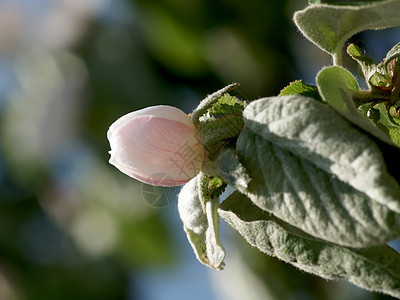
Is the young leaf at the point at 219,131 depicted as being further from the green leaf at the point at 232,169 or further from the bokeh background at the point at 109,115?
the bokeh background at the point at 109,115

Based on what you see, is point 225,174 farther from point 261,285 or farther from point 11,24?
point 11,24

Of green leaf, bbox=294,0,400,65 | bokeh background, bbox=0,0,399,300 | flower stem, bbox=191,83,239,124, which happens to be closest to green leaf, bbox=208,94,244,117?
flower stem, bbox=191,83,239,124

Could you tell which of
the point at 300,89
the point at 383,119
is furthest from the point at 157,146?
the point at 383,119

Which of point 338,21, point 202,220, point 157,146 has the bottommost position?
point 202,220

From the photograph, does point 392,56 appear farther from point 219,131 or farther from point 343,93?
point 219,131

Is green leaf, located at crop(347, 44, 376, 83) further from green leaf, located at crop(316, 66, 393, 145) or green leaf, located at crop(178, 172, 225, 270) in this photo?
green leaf, located at crop(178, 172, 225, 270)

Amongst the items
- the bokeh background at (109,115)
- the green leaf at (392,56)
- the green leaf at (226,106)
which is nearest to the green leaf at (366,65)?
the green leaf at (392,56)
